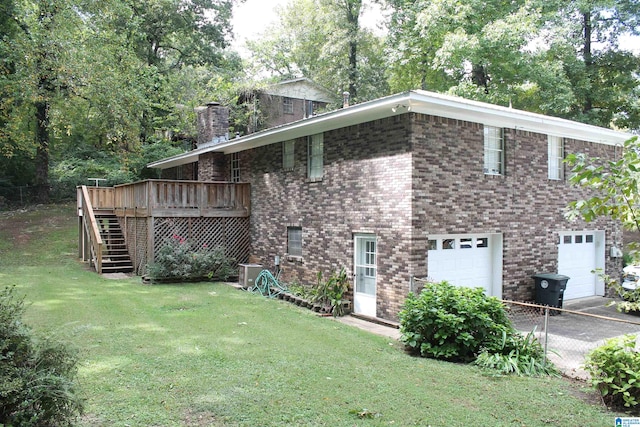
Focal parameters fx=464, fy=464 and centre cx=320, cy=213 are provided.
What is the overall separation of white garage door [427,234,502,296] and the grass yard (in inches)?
100

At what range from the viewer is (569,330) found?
9797 mm

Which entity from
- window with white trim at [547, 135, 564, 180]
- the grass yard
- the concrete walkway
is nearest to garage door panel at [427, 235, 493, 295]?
the concrete walkway

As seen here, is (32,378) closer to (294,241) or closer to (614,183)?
(614,183)

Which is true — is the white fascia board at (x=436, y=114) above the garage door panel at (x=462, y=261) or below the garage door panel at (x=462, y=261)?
above

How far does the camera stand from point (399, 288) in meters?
9.83

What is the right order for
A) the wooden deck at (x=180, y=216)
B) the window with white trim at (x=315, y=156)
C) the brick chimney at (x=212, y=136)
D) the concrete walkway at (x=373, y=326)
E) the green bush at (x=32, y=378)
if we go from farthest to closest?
the brick chimney at (x=212, y=136) → the wooden deck at (x=180, y=216) → the window with white trim at (x=315, y=156) → the concrete walkway at (x=373, y=326) → the green bush at (x=32, y=378)

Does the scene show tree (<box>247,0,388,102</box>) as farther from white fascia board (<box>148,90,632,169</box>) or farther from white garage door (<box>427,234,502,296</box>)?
white garage door (<box>427,234,502,296</box>)

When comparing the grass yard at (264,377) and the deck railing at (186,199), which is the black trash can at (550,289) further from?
the deck railing at (186,199)

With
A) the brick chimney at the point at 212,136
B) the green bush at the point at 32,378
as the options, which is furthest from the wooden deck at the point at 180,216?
the green bush at the point at 32,378

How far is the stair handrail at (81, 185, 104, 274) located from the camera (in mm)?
14984

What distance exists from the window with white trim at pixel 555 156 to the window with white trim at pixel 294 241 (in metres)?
7.11

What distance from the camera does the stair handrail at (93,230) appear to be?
590 inches

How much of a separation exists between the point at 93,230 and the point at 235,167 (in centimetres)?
523

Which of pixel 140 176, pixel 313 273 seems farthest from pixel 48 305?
pixel 140 176
